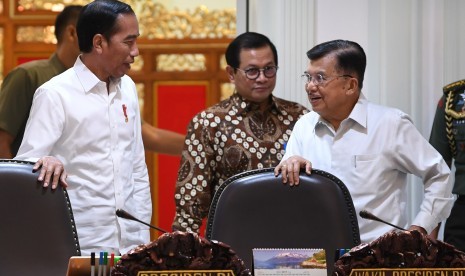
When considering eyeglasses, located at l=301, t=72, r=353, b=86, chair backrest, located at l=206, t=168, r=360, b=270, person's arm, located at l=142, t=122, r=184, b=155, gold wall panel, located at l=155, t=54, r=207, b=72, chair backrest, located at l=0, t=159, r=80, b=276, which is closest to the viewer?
chair backrest, located at l=0, t=159, r=80, b=276

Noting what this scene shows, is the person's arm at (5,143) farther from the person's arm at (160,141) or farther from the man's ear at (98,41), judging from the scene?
the man's ear at (98,41)

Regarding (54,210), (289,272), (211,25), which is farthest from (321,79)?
(211,25)

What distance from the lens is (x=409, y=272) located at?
5.88 ft

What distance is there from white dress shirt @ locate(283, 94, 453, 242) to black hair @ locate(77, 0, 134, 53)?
633 mm

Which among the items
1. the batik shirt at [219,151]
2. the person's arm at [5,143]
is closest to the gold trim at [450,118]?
the batik shirt at [219,151]

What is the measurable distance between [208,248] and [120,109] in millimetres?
1231

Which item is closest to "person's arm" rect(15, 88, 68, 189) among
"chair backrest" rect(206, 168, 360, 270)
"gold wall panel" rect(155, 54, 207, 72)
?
"chair backrest" rect(206, 168, 360, 270)

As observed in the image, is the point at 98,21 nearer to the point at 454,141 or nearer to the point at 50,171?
the point at 50,171

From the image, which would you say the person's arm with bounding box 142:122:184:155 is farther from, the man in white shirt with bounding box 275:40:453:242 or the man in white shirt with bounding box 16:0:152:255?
the man in white shirt with bounding box 275:40:453:242

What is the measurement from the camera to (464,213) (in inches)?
124

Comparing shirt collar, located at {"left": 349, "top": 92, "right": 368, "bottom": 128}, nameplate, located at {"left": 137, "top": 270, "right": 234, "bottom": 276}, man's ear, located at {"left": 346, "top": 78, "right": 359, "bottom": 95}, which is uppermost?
man's ear, located at {"left": 346, "top": 78, "right": 359, "bottom": 95}

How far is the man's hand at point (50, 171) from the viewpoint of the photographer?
2439 mm

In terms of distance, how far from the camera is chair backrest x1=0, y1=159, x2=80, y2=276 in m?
2.36

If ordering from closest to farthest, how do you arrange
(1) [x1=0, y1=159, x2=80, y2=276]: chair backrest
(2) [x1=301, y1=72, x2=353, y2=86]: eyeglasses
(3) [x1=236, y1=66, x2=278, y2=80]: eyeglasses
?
(1) [x1=0, y1=159, x2=80, y2=276]: chair backrest
(2) [x1=301, y1=72, x2=353, y2=86]: eyeglasses
(3) [x1=236, y1=66, x2=278, y2=80]: eyeglasses
